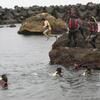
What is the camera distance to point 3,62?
1705 inches

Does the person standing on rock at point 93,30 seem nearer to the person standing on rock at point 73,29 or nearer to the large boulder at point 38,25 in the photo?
the person standing on rock at point 73,29

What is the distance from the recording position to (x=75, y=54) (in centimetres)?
3622

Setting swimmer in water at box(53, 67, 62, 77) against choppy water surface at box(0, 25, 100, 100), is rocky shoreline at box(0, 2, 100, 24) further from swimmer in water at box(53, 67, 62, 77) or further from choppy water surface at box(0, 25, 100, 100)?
swimmer in water at box(53, 67, 62, 77)

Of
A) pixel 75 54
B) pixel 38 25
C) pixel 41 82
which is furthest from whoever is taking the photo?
pixel 38 25

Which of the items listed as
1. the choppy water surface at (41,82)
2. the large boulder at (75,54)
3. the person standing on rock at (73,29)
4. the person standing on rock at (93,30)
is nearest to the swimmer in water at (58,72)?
the choppy water surface at (41,82)

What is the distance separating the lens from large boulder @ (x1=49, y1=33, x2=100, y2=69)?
115 ft

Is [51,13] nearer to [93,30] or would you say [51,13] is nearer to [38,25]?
[38,25]

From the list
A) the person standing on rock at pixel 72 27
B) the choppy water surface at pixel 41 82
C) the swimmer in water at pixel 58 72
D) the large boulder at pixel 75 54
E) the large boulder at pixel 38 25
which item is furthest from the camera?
the large boulder at pixel 38 25

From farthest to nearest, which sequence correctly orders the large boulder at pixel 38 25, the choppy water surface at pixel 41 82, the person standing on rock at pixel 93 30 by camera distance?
1. the large boulder at pixel 38 25
2. the person standing on rock at pixel 93 30
3. the choppy water surface at pixel 41 82

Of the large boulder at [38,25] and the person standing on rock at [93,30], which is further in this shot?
the large boulder at [38,25]

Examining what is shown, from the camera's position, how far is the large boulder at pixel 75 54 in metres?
35.0

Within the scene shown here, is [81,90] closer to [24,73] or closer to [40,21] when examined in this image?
[24,73]

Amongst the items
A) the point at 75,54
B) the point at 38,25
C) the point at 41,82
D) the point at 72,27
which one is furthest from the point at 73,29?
the point at 38,25

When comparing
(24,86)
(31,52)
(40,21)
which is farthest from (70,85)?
(40,21)
